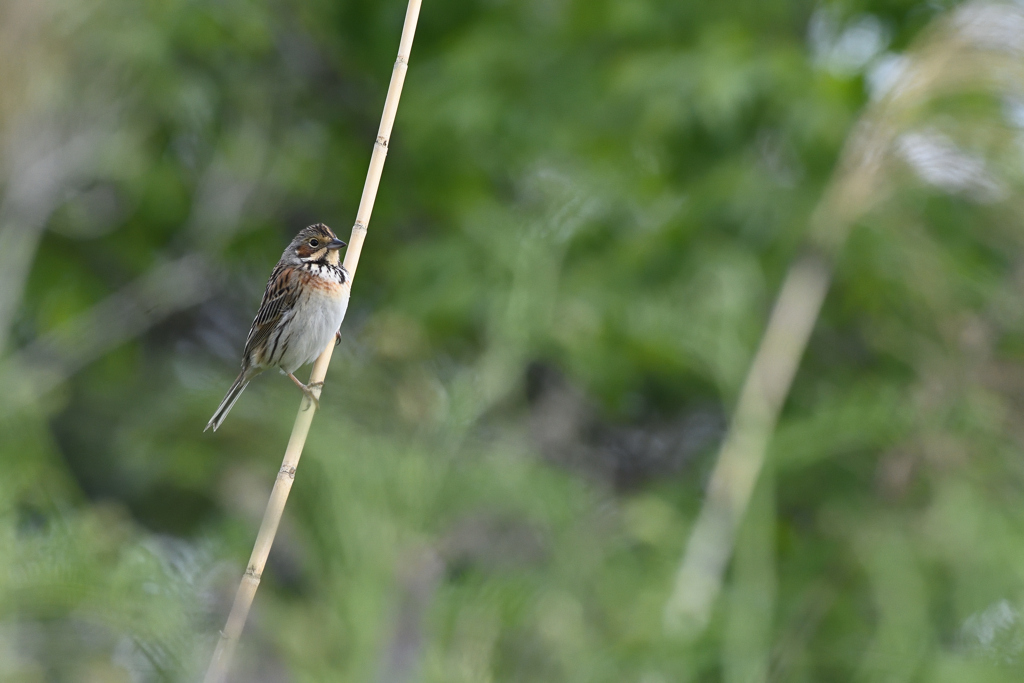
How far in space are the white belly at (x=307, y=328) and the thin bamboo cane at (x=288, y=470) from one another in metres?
0.67

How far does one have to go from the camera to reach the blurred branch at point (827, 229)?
323 cm

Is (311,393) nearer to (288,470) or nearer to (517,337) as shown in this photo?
(288,470)

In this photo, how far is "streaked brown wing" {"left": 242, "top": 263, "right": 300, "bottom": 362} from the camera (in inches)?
85.7

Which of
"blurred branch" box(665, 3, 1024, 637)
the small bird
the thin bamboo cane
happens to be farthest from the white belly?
"blurred branch" box(665, 3, 1024, 637)

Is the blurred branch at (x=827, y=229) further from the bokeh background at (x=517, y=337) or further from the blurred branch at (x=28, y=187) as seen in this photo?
the blurred branch at (x=28, y=187)

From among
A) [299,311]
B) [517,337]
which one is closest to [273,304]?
[299,311]

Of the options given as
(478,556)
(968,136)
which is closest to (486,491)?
(478,556)

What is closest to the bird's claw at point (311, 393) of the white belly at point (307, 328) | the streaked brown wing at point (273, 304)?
the white belly at point (307, 328)

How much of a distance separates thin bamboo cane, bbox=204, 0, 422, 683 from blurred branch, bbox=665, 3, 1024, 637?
6.32 ft

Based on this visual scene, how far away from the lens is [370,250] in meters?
5.85

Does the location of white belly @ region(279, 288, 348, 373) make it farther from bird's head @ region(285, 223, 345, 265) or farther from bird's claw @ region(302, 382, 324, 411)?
bird's claw @ region(302, 382, 324, 411)

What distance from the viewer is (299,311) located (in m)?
2.13

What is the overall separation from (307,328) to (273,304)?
0.71 ft

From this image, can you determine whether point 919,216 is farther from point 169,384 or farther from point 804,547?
point 169,384
